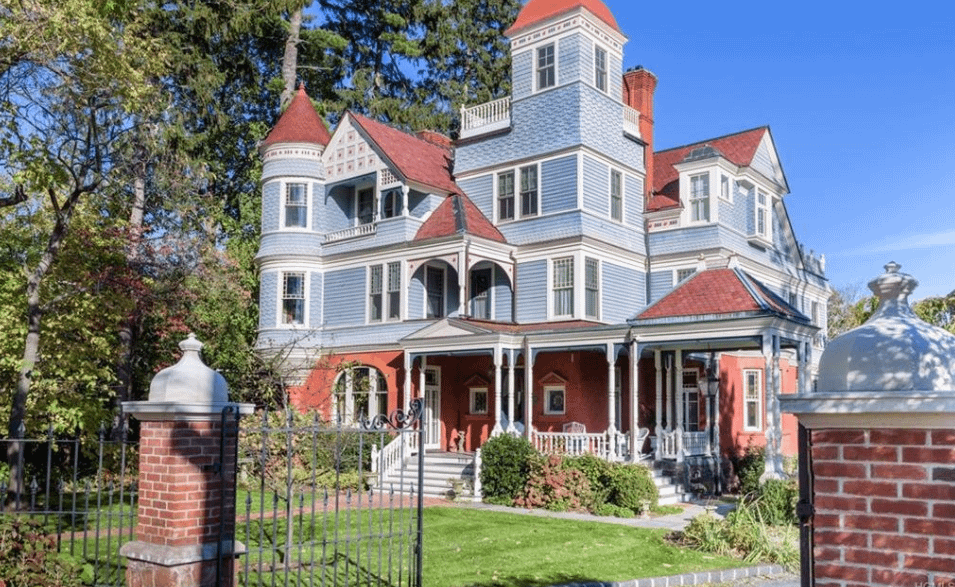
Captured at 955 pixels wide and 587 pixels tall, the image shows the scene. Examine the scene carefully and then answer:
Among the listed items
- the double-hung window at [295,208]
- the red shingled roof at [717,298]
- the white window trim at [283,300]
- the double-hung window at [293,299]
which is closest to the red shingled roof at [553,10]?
the double-hung window at [295,208]

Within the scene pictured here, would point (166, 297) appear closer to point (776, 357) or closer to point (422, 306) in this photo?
point (422, 306)

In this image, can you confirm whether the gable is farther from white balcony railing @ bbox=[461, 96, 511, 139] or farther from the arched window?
the arched window

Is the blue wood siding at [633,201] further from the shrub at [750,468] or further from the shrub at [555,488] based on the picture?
the shrub at [555,488]

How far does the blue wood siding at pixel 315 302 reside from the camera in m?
28.0

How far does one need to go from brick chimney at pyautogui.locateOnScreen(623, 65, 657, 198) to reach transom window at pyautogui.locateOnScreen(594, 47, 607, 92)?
12.1 feet

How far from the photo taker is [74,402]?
52.8 ft

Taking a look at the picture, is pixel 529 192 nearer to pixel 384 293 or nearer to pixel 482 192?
pixel 482 192

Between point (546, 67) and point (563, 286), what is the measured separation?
6518mm

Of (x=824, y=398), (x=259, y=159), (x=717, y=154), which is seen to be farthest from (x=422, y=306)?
(x=824, y=398)

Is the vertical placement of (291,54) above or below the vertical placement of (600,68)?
above

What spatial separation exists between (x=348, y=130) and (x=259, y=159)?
10.8 m

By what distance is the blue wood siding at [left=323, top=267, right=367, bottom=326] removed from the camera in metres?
27.1

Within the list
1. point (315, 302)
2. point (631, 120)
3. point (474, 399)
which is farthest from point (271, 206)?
point (631, 120)

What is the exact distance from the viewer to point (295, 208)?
28297mm
